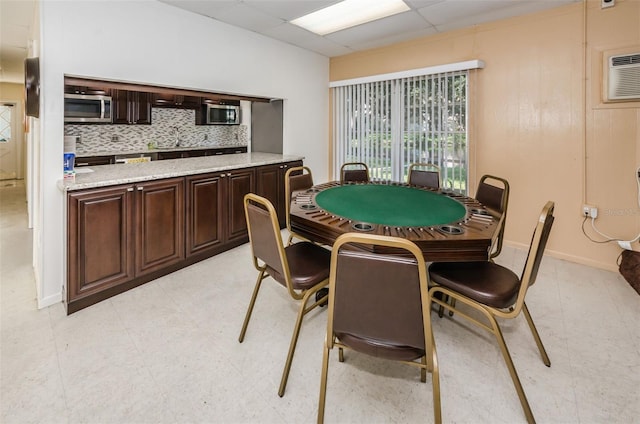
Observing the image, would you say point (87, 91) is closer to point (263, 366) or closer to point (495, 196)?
point (263, 366)

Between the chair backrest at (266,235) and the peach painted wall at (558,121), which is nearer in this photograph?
the chair backrest at (266,235)

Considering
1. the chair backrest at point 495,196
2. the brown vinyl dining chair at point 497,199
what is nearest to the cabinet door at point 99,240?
the brown vinyl dining chair at point 497,199

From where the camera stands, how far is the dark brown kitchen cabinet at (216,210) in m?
3.17

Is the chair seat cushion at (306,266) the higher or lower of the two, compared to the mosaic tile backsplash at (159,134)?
lower

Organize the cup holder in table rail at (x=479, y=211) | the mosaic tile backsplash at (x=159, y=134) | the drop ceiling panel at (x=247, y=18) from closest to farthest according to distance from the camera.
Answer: the cup holder in table rail at (x=479, y=211)
the drop ceiling panel at (x=247, y=18)
the mosaic tile backsplash at (x=159, y=134)

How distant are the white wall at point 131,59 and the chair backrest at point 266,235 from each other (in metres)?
1.74

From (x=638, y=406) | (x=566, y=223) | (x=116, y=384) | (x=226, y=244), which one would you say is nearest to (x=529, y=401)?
(x=638, y=406)

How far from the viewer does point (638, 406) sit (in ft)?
5.08

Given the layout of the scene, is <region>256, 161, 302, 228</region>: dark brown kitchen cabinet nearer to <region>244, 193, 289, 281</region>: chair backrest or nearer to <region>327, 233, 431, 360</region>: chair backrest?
<region>244, 193, 289, 281</region>: chair backrest

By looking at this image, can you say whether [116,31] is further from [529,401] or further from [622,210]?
[622,210]

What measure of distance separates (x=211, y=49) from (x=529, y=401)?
4.00 meters

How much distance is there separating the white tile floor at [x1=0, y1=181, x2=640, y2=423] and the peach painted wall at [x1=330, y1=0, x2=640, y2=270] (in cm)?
99

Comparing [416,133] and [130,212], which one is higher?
[416,133]

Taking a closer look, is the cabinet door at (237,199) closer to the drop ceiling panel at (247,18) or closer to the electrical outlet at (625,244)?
the drop ceiling panel at (247,18)
